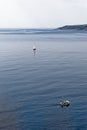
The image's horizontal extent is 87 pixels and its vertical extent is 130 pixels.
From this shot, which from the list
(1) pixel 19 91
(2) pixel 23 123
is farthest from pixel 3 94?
(2) pixel 23 123

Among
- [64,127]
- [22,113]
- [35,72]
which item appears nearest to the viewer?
[64,127]

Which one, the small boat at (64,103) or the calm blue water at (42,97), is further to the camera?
the small boat at (64,103)

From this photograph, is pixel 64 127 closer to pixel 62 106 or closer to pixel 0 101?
pixel 62 106

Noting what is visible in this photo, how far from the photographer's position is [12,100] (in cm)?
3800

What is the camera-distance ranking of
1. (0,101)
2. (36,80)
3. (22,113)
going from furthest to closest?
(36,80), (0,101), (22,113)

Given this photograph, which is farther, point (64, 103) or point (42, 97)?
point (42, 97)

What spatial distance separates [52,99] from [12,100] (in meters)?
5.07

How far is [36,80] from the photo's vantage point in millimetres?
49438

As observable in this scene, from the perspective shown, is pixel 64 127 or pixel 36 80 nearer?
pixel 64 127

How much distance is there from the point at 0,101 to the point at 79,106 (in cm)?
1000

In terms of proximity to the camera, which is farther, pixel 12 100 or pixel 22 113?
pixel 12 100

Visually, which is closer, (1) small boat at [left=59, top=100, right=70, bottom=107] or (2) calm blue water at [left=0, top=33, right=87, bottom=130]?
(2) calm blue water at [left=0, top=33, right=87, bottom=130]

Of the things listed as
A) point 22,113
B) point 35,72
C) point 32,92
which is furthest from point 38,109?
point 35,72

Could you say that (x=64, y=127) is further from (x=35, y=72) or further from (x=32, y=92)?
(x=35, y=72)
